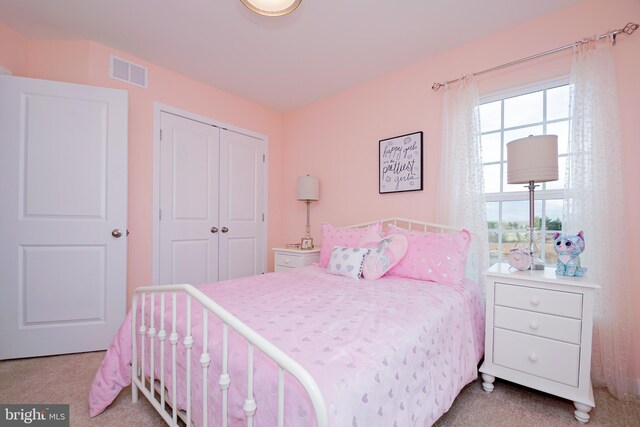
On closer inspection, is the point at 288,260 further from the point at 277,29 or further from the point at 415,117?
the point at 277,29

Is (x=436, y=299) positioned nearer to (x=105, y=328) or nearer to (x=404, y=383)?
(x=404, y=383)

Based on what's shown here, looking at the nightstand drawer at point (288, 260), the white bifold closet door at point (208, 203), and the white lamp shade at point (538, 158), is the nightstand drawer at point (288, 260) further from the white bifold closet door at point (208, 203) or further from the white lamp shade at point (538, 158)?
the white lamp shade at point (538, 158)

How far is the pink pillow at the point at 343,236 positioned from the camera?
2.36m

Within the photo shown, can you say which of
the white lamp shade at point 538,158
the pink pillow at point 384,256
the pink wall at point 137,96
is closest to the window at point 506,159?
the white lamp shade at point 538,158

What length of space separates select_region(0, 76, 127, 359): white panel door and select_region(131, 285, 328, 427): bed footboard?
3.46ft

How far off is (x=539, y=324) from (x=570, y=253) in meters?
0.44

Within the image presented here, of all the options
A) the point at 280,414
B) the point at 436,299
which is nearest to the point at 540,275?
the point at 436,299

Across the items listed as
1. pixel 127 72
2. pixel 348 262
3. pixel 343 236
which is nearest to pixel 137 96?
pixel 127 72

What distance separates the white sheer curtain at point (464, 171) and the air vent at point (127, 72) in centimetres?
272

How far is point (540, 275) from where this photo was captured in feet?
5.37

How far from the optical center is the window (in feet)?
6.57

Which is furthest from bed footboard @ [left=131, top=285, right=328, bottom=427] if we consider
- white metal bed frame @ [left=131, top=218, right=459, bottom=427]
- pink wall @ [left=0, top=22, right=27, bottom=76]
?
pink wall @ [left=0, top=22, right=27, bottom=76]

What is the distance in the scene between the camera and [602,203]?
1715 mm

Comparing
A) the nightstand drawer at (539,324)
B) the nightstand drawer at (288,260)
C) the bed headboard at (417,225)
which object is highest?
the bed headboard at (417,225)
